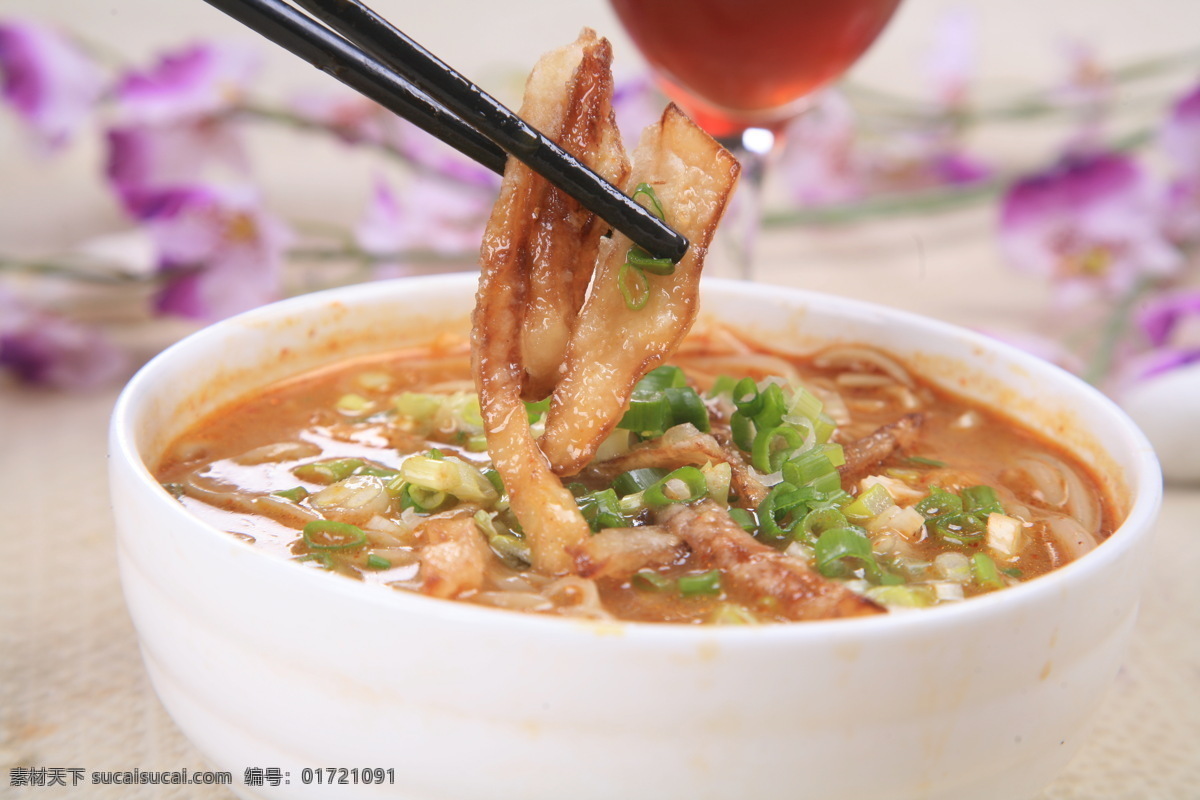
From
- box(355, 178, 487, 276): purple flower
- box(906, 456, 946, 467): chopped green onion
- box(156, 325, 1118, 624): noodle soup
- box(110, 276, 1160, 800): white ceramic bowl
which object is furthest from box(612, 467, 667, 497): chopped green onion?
box(355, 178, 487, 276): purple flower

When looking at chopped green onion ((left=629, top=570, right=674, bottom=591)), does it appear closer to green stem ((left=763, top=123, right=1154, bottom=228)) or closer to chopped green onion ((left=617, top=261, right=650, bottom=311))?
chopped green onion ((left=617, top=261, right=650, bottom=311))

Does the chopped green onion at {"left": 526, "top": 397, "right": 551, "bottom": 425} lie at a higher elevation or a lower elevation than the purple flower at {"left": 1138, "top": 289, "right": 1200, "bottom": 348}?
higher

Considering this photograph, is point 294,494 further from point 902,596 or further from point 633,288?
point 902,596

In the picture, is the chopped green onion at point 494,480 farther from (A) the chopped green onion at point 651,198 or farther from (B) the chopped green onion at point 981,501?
(B) the chopped green onion at point 981,501

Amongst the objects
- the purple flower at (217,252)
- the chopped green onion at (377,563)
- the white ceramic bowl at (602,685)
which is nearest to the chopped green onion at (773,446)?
the white ceramic bowl at (602,685)

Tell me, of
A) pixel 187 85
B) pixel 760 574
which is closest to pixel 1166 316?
pixel 760 574

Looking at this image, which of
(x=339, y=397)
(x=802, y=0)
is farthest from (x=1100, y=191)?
(x=339, y=397)

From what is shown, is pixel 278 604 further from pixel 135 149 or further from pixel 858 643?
pixel 135 149
